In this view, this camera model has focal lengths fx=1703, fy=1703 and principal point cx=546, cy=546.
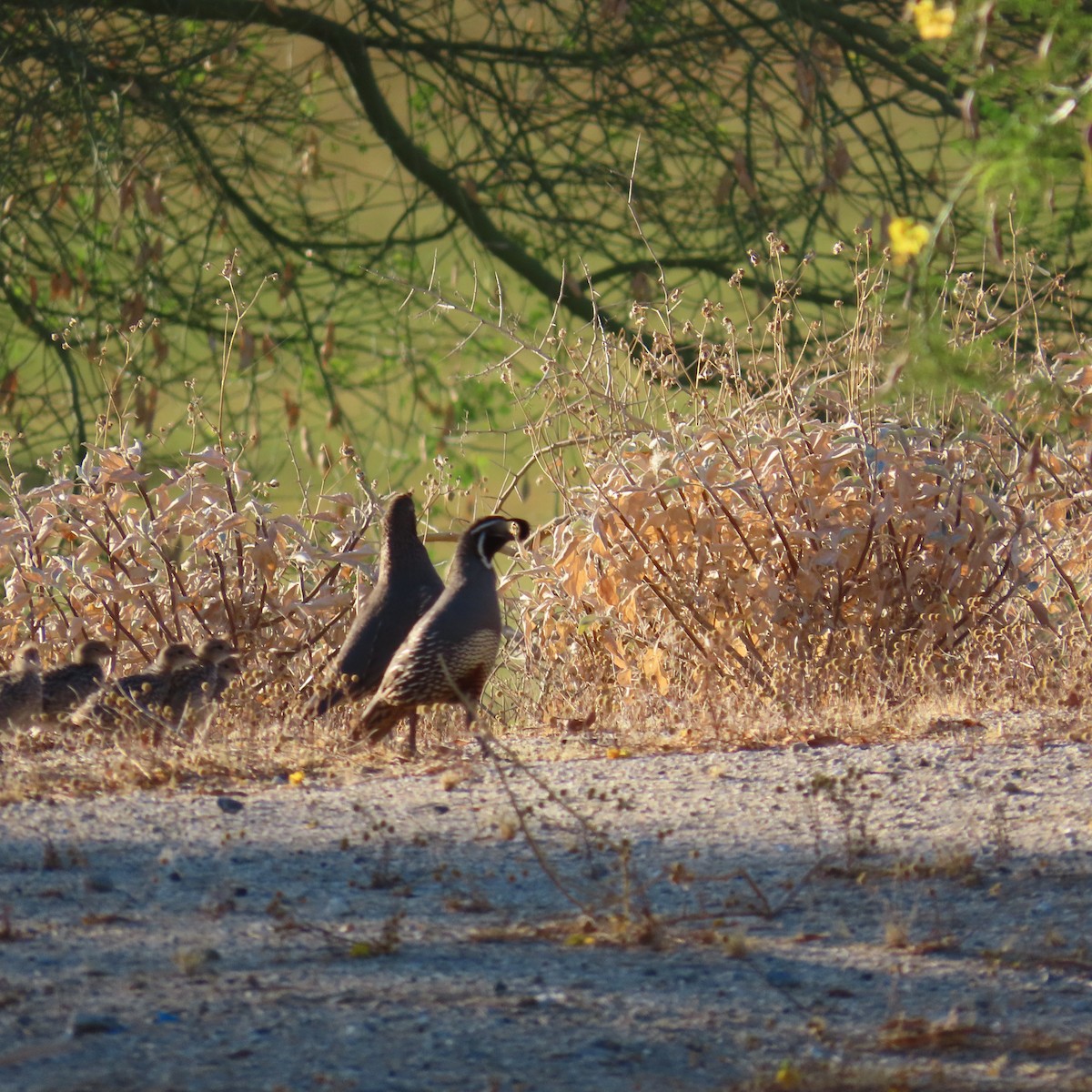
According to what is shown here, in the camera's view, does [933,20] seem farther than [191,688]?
No

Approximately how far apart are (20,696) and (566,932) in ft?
11.9

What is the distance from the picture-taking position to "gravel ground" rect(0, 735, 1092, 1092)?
3.45 m

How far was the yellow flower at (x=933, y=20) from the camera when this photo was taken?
3.99 m

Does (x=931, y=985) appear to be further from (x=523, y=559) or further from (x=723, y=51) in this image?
(x=723, y=51)

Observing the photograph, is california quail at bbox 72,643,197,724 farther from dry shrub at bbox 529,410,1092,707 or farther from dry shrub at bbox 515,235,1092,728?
dry shrub at bbox 529,410,1092,707

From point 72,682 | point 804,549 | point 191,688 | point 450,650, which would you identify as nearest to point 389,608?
point 191,688

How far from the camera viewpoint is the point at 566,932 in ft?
13.9

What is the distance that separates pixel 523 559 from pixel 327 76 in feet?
21.3

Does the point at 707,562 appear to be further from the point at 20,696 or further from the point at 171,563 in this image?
the point at 20,696

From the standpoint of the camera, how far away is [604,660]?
837cm

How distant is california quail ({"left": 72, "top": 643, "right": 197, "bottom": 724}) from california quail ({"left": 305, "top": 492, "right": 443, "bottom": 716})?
2.09 ft

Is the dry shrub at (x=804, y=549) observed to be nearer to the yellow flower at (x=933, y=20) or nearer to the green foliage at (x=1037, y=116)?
the green foliage at (x=1037, y=116)

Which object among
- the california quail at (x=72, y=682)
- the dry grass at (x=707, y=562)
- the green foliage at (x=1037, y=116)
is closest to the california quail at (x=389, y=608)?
the dry grass at (x=707, y=562)

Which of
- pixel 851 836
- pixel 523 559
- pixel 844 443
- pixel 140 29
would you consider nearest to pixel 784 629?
pixel 844 443
